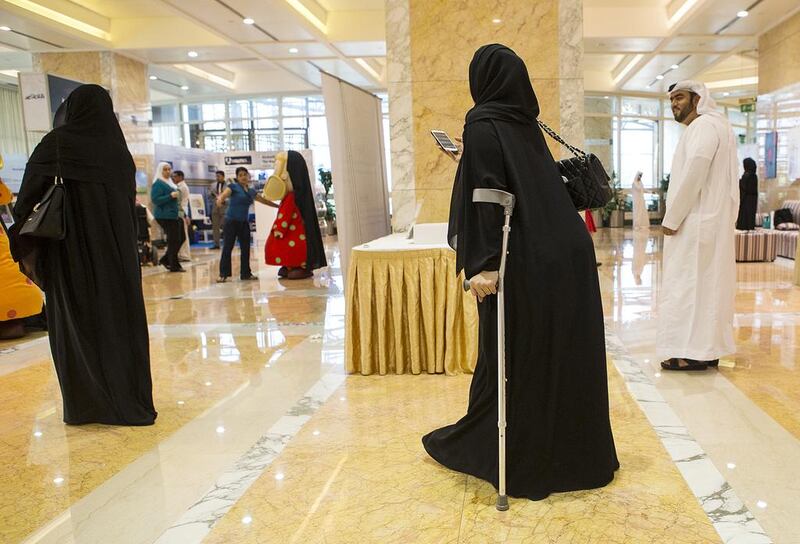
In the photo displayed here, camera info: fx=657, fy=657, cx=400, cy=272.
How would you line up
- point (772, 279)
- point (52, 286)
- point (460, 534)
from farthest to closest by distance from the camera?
point (772, 279)
point (52, 286)
point (460, 534)

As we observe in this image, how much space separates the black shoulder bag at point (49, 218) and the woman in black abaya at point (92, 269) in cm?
5

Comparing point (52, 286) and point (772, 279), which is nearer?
point (52, 286)

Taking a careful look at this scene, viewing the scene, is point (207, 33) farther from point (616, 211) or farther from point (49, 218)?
point (616, 211)

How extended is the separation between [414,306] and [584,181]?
166 cm

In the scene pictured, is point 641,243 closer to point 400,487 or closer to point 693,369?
point 693,369

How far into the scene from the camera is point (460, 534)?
2.02 meters

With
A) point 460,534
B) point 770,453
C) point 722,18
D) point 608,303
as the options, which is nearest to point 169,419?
point 460,534

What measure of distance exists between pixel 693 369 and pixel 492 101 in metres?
2.42

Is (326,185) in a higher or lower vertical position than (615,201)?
higher

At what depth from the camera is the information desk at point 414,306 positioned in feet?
12.6

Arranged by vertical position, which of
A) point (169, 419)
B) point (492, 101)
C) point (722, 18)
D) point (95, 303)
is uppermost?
point (722, 18)

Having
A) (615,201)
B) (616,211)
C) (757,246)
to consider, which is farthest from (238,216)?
(616,211)

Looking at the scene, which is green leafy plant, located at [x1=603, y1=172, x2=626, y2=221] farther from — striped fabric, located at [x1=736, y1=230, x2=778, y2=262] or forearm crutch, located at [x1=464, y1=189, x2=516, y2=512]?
forearm crutch, located at [x1=464, y1=189, x2=516, y2=512]

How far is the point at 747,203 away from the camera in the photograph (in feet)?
32.5
